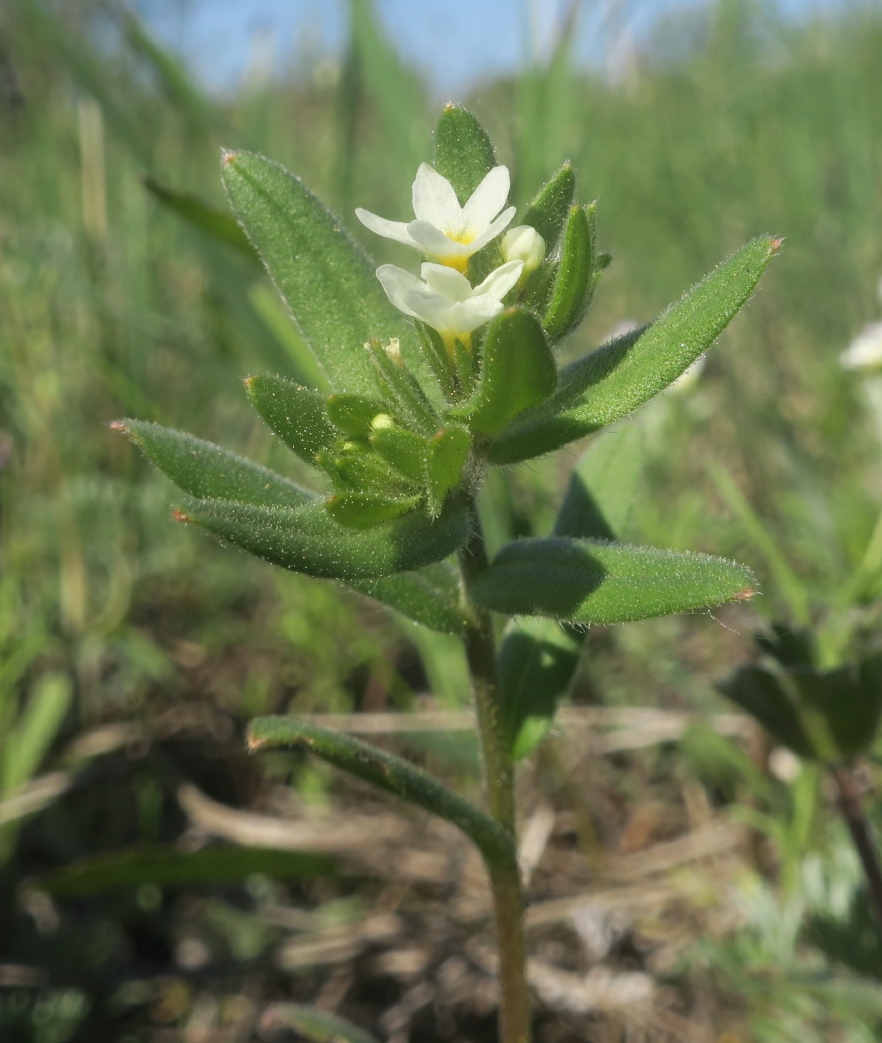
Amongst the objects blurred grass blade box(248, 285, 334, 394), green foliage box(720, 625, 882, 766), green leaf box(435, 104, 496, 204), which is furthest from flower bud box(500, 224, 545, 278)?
blurred grass blade box(248, 285, 334, 394)

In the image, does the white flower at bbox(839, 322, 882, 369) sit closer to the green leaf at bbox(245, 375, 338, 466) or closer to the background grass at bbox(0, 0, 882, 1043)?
the background grass at bbox(0, 0, 882, 1043)

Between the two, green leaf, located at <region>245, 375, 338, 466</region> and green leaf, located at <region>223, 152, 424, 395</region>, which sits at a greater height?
green leaf, located at <region>223, 152, 424, 395</region>

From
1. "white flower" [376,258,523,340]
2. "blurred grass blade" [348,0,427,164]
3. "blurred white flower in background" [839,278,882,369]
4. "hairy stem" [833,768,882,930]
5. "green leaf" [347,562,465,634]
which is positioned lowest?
"hairy stem" [833,768,882,930]

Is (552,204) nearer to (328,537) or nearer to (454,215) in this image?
(454,215)

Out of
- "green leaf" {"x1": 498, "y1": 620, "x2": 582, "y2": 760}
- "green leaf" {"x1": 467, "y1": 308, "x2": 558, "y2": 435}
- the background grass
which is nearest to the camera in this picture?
"green leaf" {"x1": 467, "y1": 308, "x2": 558, "y2": 435}

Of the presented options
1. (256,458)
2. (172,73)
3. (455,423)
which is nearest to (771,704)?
(455,423)

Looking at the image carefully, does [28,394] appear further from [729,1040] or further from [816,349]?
[816,349]

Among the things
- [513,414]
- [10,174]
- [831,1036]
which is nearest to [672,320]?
[513,414]

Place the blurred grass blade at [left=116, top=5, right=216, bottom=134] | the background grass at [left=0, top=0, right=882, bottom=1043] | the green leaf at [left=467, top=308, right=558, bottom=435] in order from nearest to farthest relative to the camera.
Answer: the green leaf at [left=467, top=308, right=558, bottom=435] → the background grass at [left=0, top=0, right=882, bottom=1043] → the blurred grass blade at [left=116, top=5, right=216, bottom=134]
